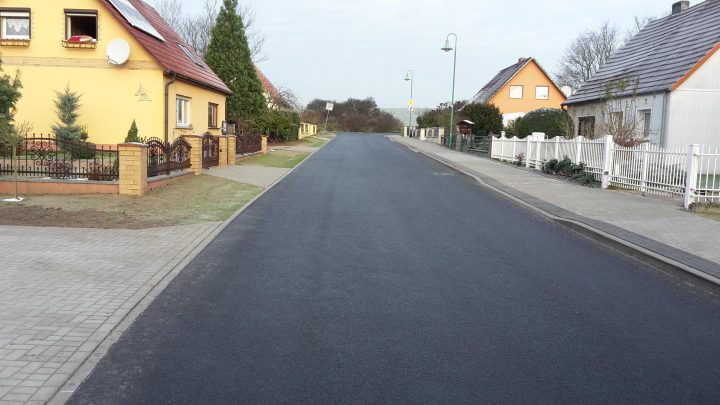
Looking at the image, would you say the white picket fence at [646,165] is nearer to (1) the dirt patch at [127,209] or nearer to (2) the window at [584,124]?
(2) the window at [584,124]

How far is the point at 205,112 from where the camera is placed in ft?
86.4

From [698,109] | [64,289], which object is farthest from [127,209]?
[698,109]

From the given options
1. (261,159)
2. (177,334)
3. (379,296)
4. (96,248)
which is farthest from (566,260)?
(261,159)

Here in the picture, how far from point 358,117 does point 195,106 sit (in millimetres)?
70440

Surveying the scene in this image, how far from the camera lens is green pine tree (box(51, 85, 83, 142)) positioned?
19.4 m

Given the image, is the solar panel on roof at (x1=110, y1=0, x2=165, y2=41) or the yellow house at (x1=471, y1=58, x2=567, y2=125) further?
the yellow house at (x1=471, y1=58, x2=567, y2=125)

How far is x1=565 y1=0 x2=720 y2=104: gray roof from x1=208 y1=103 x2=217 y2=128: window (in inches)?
668

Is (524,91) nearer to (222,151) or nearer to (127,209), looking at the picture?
(222,151)

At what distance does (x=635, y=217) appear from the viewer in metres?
11.6

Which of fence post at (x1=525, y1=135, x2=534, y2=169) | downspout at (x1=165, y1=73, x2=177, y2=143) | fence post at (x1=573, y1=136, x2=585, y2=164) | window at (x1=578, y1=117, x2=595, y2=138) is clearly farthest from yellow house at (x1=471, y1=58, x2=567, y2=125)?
downspout at (x1=165, y1=73, x2=177, y2=143)

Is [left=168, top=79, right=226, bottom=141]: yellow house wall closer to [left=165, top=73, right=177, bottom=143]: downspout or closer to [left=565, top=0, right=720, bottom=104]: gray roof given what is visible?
[left=165, top=73, right=177, bottom=143]: downspout

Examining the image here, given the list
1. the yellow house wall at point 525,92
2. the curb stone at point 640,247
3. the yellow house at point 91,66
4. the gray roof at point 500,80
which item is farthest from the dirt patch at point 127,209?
the gray roof at point 500,80

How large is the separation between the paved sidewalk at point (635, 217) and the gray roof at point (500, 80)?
36267 mm

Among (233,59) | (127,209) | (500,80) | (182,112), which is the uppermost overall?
(500,80)
